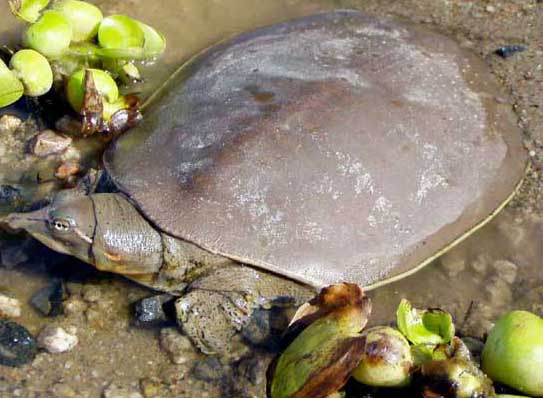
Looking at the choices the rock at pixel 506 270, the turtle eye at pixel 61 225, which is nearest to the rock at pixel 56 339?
the turtle eye at pixel 61 225

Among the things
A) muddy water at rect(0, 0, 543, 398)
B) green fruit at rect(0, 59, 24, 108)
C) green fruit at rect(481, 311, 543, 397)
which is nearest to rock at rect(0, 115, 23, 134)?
green fruit at rect(0, 59, 24, 108)

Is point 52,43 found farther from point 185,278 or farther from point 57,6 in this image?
point 185,278

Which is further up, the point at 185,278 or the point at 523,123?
the point at 523,123

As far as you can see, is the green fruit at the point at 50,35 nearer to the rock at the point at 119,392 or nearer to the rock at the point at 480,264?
the rock at the point at 119,392

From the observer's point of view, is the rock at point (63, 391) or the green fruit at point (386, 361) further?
the rock at point (63, 391)

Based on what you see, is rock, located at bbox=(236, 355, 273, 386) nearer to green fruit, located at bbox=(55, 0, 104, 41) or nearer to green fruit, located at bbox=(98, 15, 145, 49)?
green fruit, located at bbox=(98, 15, 145, 49)

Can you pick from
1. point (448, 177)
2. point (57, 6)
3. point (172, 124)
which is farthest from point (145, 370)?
point (57, 6)

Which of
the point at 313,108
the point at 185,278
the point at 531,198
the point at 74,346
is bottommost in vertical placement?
the point at 74,346
